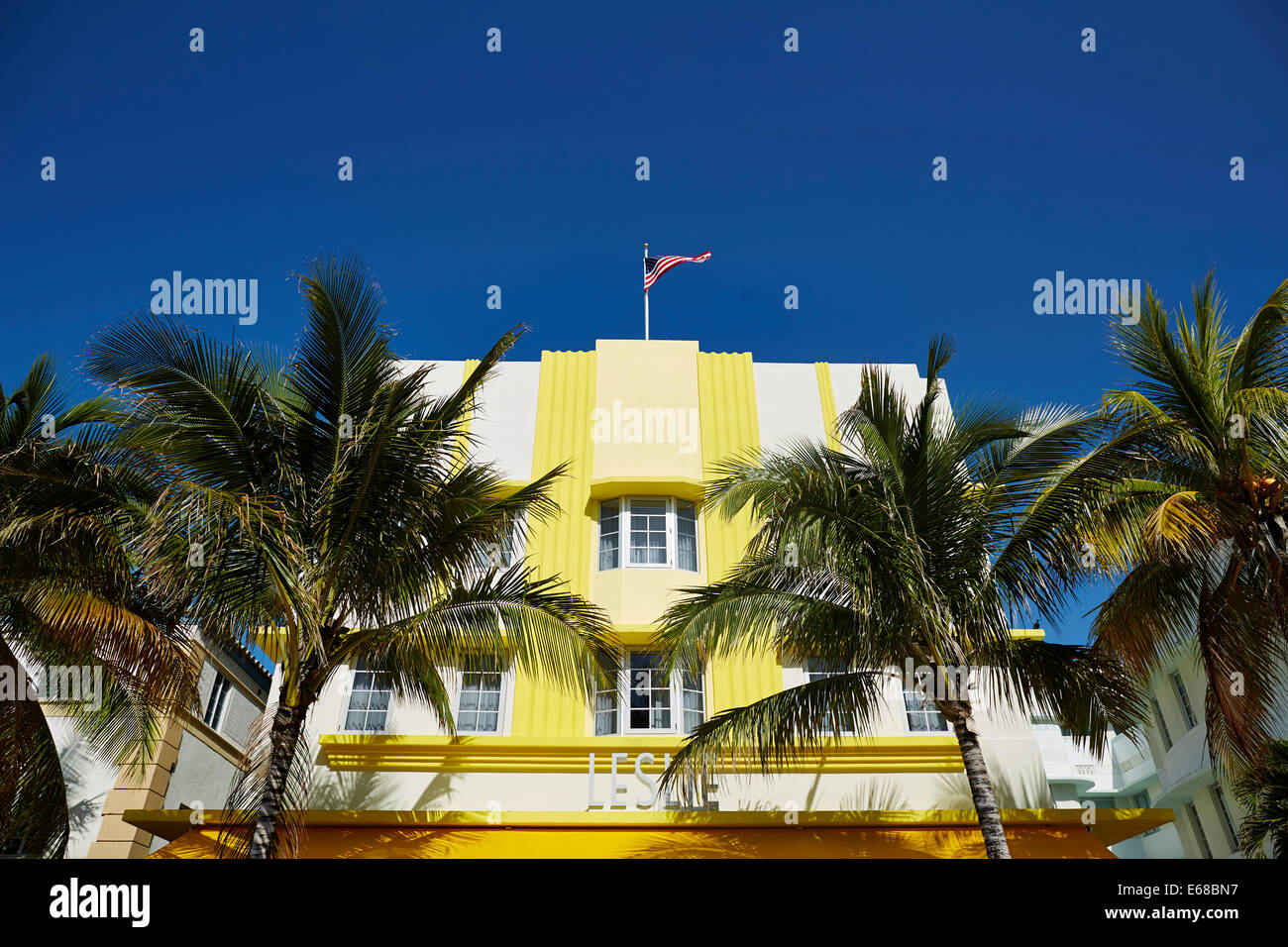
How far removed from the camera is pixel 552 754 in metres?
13.1

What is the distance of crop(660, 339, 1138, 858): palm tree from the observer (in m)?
10.3

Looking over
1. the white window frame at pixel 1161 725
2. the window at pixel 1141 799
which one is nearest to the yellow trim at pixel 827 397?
the white window frame at pixel 1161 725

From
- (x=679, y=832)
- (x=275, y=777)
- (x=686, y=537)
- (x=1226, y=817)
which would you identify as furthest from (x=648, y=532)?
(x=1226, y=817)

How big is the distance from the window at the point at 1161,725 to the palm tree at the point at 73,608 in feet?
90.7

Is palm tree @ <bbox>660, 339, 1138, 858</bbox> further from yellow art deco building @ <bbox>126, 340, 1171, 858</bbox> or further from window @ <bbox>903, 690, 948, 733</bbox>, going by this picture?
window @ <bbox>903, 690, 948, 733</bbox>

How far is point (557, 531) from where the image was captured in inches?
634

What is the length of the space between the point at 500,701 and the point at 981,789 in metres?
7.74

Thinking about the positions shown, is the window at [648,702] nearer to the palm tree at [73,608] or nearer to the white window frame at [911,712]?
the white window frame at [911,712]

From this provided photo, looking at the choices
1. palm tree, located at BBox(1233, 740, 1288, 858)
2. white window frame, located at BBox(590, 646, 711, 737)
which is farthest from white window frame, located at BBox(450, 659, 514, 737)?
palm tree, located at BBox(1233, 740, 1288, 858)

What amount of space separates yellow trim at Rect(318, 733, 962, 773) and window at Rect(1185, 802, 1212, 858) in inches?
652

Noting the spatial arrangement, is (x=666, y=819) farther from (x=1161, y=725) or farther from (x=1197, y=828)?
(x=1161, y=725)
